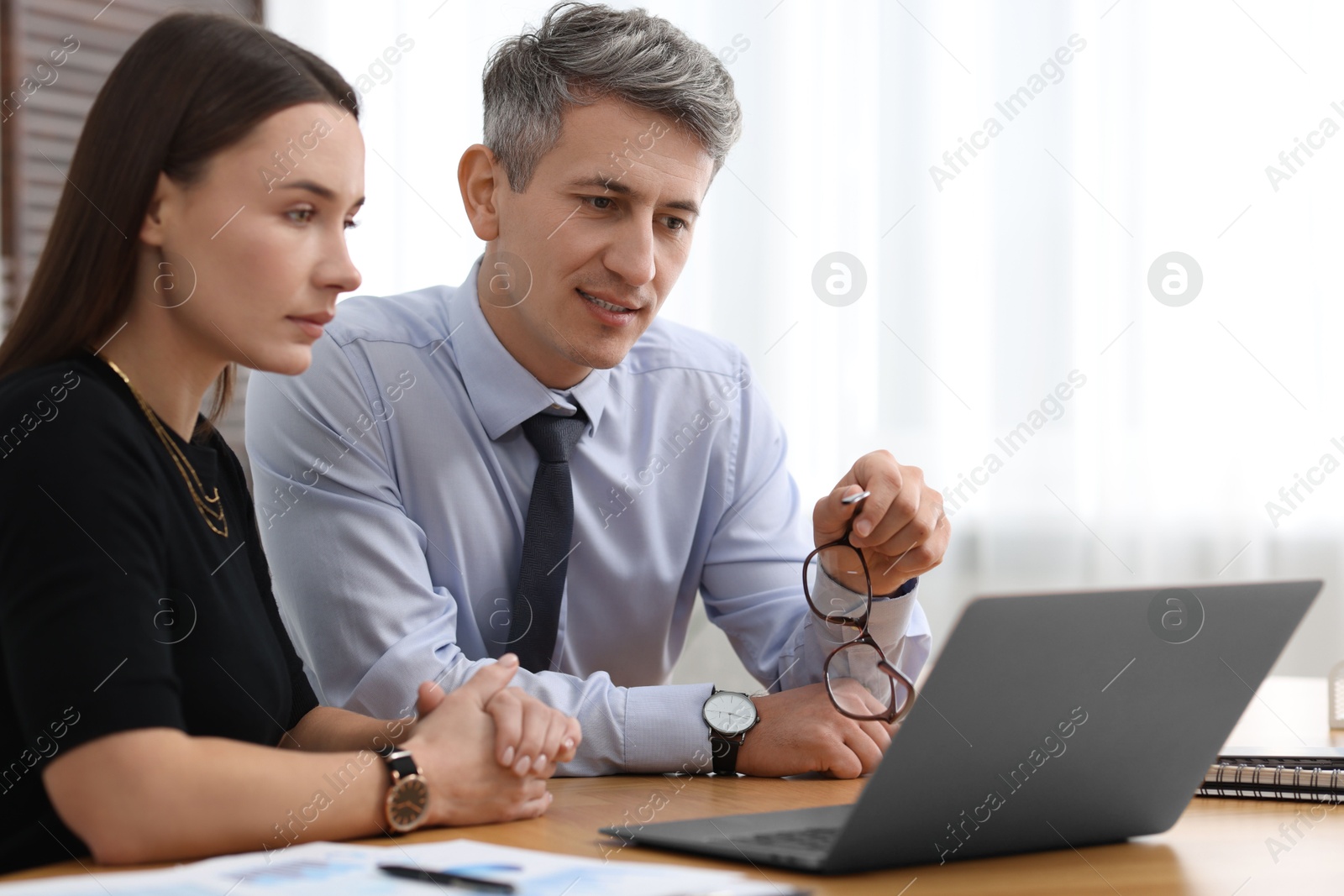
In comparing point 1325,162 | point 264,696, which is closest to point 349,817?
point 264,696

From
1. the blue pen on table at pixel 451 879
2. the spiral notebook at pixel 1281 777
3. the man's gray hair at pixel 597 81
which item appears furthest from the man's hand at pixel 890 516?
the blue pen on table at pixel 451 879

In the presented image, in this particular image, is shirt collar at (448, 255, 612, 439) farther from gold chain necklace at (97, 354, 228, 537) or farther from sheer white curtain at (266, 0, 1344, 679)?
sheer white curtain at (266, 0, 1344, 679)

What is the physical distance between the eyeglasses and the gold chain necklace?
599 millimetres

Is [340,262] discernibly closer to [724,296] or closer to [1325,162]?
[724,296]

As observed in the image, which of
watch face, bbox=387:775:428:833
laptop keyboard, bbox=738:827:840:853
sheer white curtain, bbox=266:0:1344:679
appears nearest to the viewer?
laptop keyboard, bbox=738:827:840:853

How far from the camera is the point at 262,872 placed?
2.41 ft

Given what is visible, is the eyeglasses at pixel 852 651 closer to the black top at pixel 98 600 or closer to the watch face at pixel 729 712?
the watch face at pixel 729 712

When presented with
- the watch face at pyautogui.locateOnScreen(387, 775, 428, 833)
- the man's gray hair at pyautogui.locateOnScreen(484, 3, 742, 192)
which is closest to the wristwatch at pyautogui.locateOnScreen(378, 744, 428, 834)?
the watch face at pyautogui.locateOnScreen(387, 775, 428, 833)

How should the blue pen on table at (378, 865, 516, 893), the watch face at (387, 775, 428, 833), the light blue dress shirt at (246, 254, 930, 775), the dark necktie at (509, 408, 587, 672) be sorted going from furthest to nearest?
1. the dark necktie at (509, 408, 587, 672)
2. the light blue dress shirt at (246, 254, 930, 775)
3. the watch face at (387, 775, 428, 833)
4. the blue pen on table at (378, 865, 516, 893)

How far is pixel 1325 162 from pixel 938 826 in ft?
7.18

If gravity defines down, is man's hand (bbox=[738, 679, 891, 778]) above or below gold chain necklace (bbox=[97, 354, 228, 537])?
below

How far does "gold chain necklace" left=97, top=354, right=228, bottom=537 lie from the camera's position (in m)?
1.04

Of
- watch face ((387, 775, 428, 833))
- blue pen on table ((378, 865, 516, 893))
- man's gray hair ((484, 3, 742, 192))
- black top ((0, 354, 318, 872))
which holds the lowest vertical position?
watch face ((387, 775, 428, 833))

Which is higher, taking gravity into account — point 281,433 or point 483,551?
point 281,433
